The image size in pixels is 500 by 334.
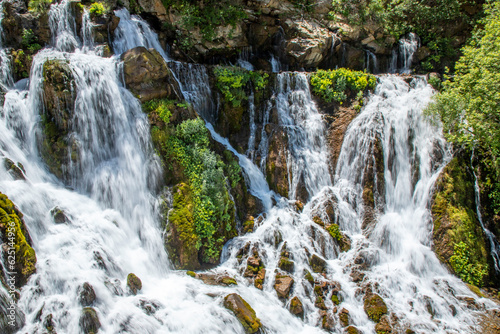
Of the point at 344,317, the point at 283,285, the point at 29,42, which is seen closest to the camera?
the point at 344,317

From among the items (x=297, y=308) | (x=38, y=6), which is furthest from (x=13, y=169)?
(x=297, y=308)

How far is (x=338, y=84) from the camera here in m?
13.6

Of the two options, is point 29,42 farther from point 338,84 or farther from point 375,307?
point 375,307

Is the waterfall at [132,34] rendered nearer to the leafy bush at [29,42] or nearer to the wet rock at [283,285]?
the leafy bush at [29,42]

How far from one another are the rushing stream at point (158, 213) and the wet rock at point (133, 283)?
0.58 feet

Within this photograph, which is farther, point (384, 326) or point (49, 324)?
point (384, 326)

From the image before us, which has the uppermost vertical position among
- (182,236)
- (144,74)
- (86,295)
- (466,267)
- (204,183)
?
(144,74)

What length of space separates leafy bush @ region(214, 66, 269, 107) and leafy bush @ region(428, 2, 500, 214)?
7069 mm

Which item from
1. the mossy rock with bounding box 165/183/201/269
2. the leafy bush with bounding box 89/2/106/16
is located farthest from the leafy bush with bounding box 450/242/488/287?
the leafy bush with bounding box 89/2/106/16

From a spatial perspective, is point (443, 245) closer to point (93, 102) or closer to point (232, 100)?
point (232, 100)

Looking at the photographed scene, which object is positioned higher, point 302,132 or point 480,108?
point 480,108

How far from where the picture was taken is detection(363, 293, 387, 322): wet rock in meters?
8.09

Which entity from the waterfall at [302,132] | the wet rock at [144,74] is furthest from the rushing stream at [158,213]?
the wet rock at [144,74]

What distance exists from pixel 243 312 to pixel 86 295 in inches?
135
